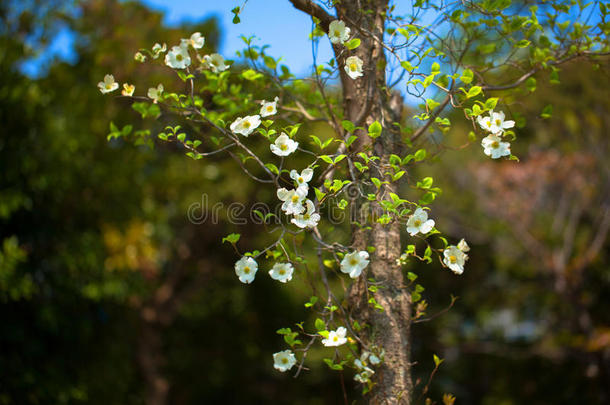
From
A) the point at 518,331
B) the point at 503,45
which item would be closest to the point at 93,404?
the point at 503,45

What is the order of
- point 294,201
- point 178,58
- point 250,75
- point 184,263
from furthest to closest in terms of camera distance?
point 184,263 < point 250,75 < point 178,58 < point 294,201

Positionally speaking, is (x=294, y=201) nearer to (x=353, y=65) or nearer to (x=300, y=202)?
(x=300, y=202)

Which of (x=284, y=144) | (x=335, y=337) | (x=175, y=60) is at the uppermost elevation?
(x=175, y=60)

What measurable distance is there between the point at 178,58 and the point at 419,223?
89cm

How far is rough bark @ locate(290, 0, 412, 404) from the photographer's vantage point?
1.45 m

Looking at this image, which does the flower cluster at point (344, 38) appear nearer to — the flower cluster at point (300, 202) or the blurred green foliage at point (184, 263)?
the flower cluster at point (300, 202)

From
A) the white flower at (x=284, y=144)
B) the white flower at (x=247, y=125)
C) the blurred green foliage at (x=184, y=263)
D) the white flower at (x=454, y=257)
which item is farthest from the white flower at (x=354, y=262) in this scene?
the blurred green foliage at (x=184, y=263)

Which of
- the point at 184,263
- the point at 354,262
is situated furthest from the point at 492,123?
the point at 184,263

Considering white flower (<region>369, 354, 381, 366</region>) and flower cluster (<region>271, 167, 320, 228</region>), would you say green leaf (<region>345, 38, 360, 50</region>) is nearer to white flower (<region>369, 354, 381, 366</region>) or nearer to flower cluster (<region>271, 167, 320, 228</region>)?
flower cluster (<region>271, 167, 320, 228</region>)

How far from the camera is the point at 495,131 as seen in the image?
1.30 m

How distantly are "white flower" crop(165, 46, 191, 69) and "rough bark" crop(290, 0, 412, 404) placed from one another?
406 millimetres

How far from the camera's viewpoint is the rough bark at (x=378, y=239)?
1446 millimetres

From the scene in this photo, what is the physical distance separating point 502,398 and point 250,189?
4611mm

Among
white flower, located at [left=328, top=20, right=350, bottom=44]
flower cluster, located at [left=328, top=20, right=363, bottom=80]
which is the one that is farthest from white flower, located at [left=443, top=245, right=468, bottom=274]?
white flower, located at [left=328, top=20, right=350, bottom=44]
